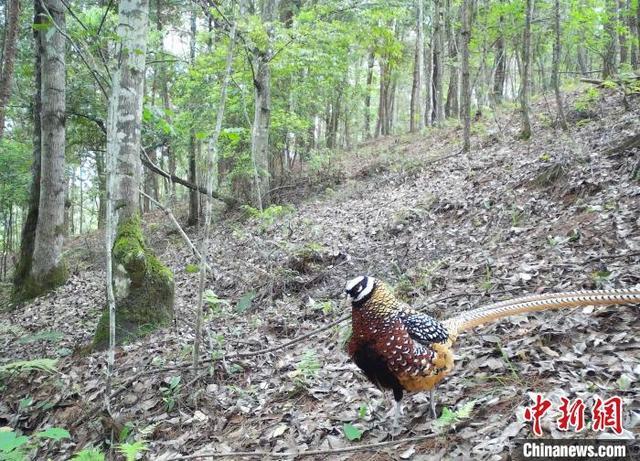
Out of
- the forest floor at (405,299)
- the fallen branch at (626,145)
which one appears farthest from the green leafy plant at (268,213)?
the fallen branch at (626,145)

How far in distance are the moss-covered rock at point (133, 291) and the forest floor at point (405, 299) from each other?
0.33 meters

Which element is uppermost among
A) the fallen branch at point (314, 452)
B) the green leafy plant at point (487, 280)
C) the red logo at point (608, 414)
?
the red logo at point (608, 414)

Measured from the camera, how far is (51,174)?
10.8 m

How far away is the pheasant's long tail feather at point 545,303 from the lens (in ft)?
11.4

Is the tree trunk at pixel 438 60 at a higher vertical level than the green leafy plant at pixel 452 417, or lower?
higher


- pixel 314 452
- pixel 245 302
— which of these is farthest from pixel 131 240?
pixel 314 452

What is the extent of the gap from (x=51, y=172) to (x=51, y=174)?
0.16 feet

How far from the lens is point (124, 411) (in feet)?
16.3

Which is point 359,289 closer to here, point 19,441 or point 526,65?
point 19,441

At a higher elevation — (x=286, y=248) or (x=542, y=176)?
(x=542, y=176)

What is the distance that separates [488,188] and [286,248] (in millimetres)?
4220

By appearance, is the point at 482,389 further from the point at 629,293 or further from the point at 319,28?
the point at 319,28

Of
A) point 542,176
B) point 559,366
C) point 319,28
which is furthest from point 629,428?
point 319,28

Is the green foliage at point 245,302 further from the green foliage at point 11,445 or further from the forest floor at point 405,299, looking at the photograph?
→ the green foliage at point 11,445
